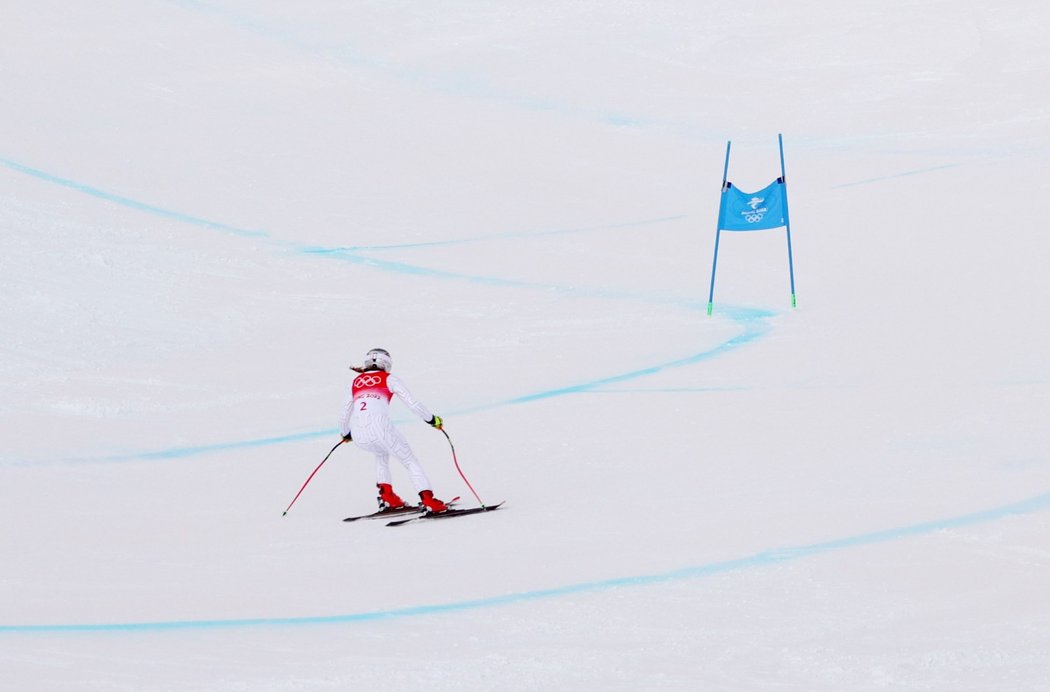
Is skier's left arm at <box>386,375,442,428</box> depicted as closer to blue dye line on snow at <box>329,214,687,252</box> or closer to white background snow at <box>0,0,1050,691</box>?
white background snow at <box>0,0,1050,691</box>

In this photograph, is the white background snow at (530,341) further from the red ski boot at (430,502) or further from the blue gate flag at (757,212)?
the blue gate flag at (757,212)

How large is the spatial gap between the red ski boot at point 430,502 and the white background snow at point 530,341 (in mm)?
196

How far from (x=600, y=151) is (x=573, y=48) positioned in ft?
8.29

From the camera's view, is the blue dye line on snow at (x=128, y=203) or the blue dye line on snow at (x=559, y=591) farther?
the blue dye line on snow at (x=128, y=203)

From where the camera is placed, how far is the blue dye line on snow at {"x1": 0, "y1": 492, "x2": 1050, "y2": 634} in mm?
5234

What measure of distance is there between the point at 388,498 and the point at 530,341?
3679 mm

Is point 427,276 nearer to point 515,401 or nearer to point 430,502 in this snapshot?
point 515,401

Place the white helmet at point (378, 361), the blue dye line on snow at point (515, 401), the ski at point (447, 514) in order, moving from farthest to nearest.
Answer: the blue dye line on snow at point (515, 401)
the white helmet at point (378, 361)
the ski at point (447, 514)

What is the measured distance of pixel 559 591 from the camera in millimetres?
5402

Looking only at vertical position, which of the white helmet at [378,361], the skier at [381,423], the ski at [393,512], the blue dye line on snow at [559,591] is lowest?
the blue dye line on snow at [559,591]

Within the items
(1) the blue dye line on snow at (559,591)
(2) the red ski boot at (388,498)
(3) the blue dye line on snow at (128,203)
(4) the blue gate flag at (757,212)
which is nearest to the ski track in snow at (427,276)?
(3) the blue dye line on snow at (128,203)

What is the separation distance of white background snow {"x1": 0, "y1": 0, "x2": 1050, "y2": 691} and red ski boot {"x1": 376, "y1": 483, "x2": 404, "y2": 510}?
8.3 inches

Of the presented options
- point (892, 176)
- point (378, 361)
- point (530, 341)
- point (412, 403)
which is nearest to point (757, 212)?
point (530, 341)

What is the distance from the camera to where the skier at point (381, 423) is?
7.04 meters
